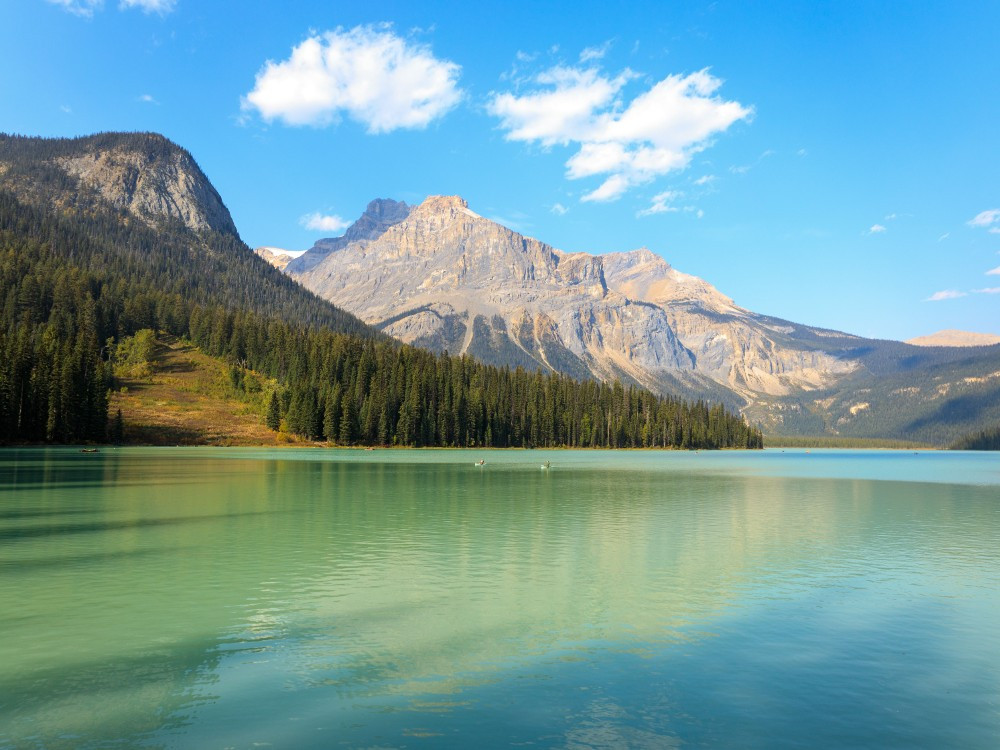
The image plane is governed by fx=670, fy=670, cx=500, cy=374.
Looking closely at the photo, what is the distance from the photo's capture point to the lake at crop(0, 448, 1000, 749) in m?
13.9

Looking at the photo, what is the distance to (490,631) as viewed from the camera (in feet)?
67.2

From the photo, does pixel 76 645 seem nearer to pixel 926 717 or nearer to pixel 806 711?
pixel 806 711

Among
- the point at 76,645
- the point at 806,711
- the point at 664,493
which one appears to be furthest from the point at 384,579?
the point at 664,493

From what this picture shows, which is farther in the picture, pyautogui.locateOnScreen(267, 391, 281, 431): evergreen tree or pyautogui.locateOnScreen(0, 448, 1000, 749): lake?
pyautogui.locateOnScreen(267, 391, 281, 431): evergreen tree

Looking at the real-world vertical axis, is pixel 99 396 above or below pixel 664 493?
above

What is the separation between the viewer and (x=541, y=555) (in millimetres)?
32781

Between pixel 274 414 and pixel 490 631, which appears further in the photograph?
pixel 274 414

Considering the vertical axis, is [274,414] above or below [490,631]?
above

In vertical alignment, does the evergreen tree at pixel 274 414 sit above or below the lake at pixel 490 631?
above

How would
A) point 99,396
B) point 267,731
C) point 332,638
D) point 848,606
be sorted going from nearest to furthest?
point 267,731 → point 332,638 → point 848,606 → point 99,396

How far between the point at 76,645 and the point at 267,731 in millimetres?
8784

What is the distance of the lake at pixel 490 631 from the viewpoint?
1385 cm

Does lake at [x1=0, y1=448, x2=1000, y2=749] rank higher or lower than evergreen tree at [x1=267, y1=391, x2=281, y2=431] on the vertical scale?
lower

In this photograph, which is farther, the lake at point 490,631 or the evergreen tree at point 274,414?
the evergreen tree at point 274,414
